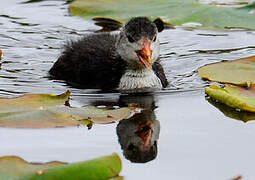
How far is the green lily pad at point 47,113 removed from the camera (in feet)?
19.4

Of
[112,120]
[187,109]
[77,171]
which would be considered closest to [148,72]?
[187,109]

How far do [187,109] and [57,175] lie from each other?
2531 mm

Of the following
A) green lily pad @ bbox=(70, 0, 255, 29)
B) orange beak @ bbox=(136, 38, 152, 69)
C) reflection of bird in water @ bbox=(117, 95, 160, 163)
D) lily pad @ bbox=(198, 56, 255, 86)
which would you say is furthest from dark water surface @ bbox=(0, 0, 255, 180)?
orange beak @ bbox=(136, 38, 152, 69)

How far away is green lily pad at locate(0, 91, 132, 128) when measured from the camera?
591 centimetres

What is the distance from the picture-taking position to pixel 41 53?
9797 millimetres

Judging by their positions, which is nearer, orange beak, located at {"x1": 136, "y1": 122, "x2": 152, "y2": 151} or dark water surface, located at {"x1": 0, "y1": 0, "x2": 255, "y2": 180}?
dark water surface, located at {"x1": 0, "y1": 0, "x2": 255, "y2": 180}

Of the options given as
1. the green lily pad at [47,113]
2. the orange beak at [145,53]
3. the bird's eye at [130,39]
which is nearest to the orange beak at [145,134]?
the green lily pad at [47,113]

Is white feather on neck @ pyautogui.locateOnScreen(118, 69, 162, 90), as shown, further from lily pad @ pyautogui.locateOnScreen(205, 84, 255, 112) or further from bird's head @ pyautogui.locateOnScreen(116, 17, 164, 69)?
lily pad @ pyautogui.locateOnScreen(205, 84, 255, 112)

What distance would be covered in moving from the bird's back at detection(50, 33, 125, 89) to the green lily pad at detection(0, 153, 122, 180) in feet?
10.6

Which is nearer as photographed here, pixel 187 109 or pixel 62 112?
pixel 62 112

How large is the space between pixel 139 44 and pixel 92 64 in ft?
2.79

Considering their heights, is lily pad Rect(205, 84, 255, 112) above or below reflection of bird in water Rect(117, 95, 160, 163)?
above

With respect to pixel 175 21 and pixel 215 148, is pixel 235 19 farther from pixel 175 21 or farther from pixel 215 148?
pixel 215 148

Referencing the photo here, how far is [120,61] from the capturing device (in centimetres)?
796
